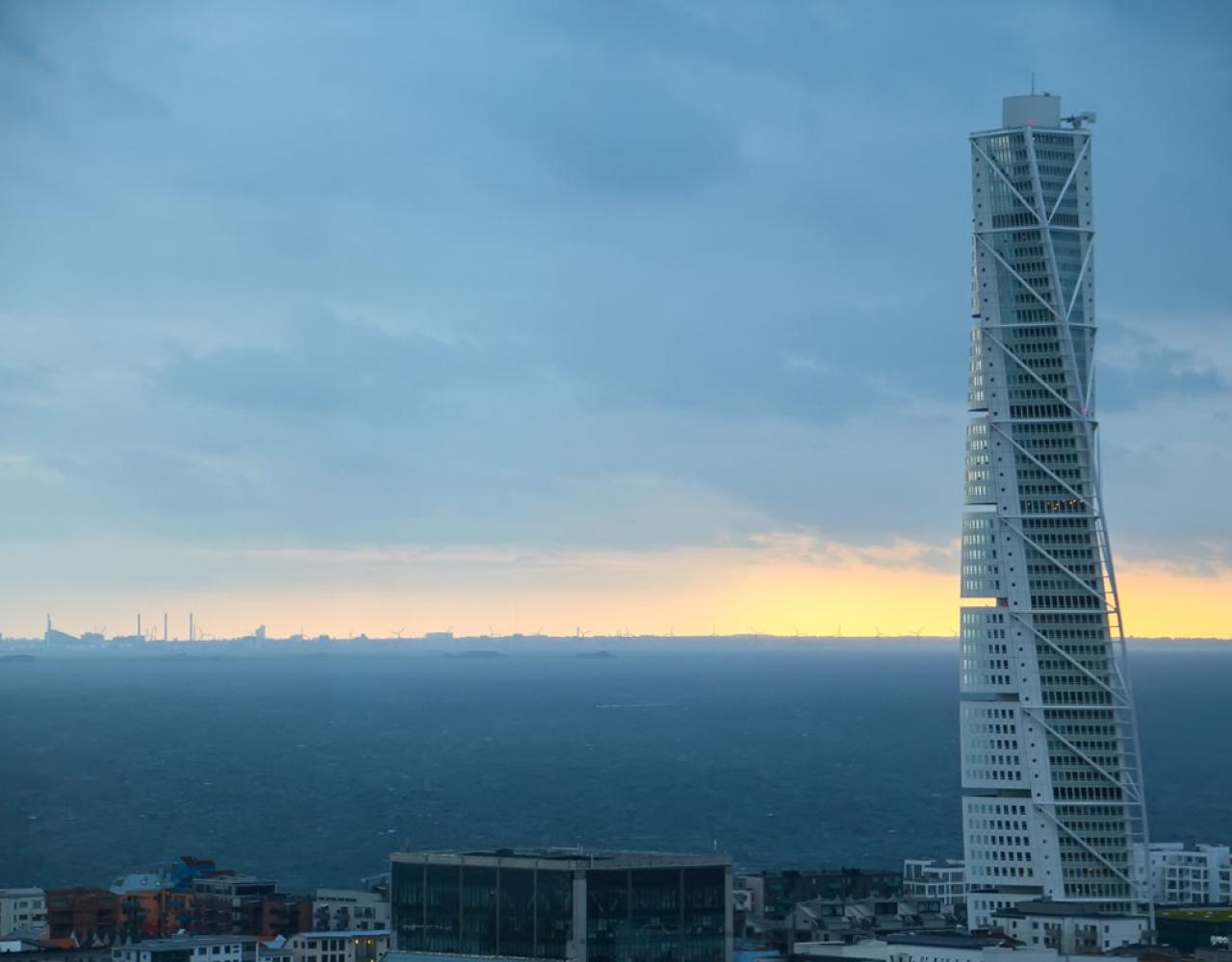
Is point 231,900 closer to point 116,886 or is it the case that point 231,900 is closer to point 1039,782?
point 116,886

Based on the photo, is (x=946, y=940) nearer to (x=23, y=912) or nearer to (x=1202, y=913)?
(x=1202, y=913)

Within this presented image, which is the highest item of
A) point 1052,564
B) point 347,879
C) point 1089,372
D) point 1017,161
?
point 1017,161

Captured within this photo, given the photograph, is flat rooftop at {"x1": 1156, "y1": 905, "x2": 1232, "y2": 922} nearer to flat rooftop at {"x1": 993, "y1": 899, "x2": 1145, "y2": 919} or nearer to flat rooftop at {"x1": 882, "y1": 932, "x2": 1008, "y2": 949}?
flat rooftop at {"x1": 993, "y1": 899, "x2": 1145, "y2": 919}

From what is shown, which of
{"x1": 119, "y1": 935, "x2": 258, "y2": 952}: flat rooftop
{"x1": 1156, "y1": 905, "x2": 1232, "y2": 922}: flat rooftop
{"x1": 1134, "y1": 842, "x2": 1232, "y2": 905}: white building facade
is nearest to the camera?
{"x1": 119, "y1": 935, "x2": 258, "y2": 952}: flat rooftop

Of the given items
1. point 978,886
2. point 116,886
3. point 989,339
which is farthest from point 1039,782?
point 116,886

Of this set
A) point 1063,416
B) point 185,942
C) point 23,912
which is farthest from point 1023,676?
point 23,912

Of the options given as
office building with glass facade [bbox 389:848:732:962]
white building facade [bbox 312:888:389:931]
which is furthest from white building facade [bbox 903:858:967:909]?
office building with glass facade [bbox 389:848:732:962]

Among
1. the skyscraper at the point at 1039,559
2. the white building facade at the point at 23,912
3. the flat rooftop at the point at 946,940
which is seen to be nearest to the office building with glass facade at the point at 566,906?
the flat rooftop at the point at 946,940
